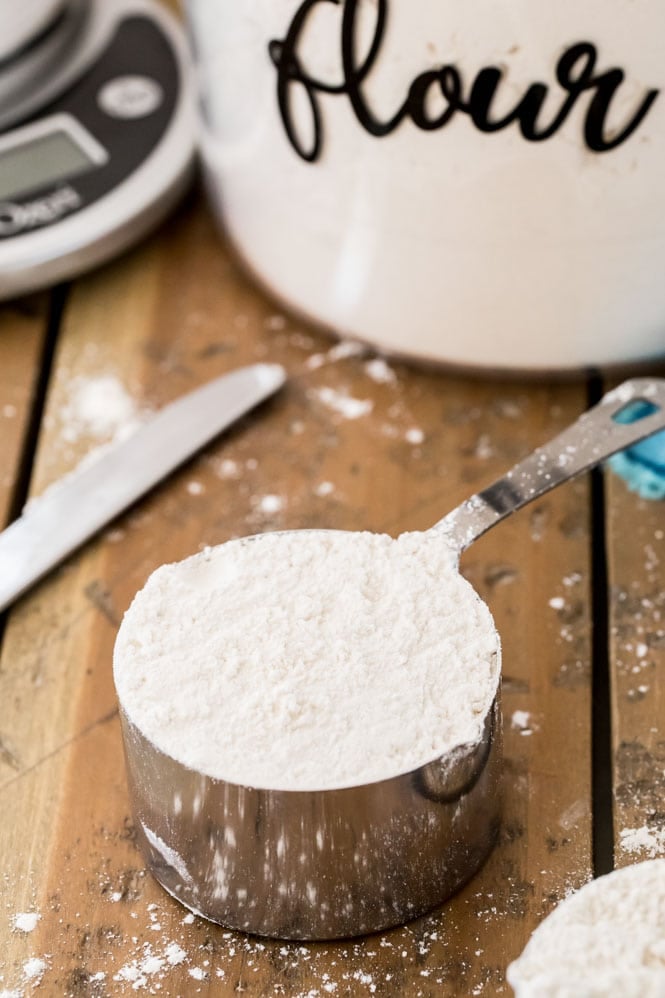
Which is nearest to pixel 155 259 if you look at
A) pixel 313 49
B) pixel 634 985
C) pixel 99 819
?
pixel 313 49

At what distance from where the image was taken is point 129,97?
2.31 ft

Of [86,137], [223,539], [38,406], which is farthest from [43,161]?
[223,539]

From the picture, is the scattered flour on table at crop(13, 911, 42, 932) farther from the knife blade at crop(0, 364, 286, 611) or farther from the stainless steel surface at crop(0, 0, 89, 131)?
the stainless steel surface at crop(0, 0, 89, 131)

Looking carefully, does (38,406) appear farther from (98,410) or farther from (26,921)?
(26,921)

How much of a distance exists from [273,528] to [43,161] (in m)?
0.25

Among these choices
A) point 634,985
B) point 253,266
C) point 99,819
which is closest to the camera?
point 634,985

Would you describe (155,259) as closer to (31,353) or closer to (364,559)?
(31,353)

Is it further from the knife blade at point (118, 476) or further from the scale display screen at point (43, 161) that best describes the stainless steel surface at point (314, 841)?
the scale display screen at point (43, 161)

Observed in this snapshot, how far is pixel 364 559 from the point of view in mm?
448

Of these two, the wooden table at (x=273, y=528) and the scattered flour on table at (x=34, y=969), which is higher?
the scattered flour on table at (x=34, y=969)

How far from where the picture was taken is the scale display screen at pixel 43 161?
2.16 feet

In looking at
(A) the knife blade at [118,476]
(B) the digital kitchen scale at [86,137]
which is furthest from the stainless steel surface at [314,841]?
(B) the digital kitchen scale at [86,137]

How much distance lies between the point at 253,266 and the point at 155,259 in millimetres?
86

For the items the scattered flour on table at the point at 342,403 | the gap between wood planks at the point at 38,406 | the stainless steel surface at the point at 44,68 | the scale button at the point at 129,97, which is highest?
the stainless steel surface at the point at 44,68
